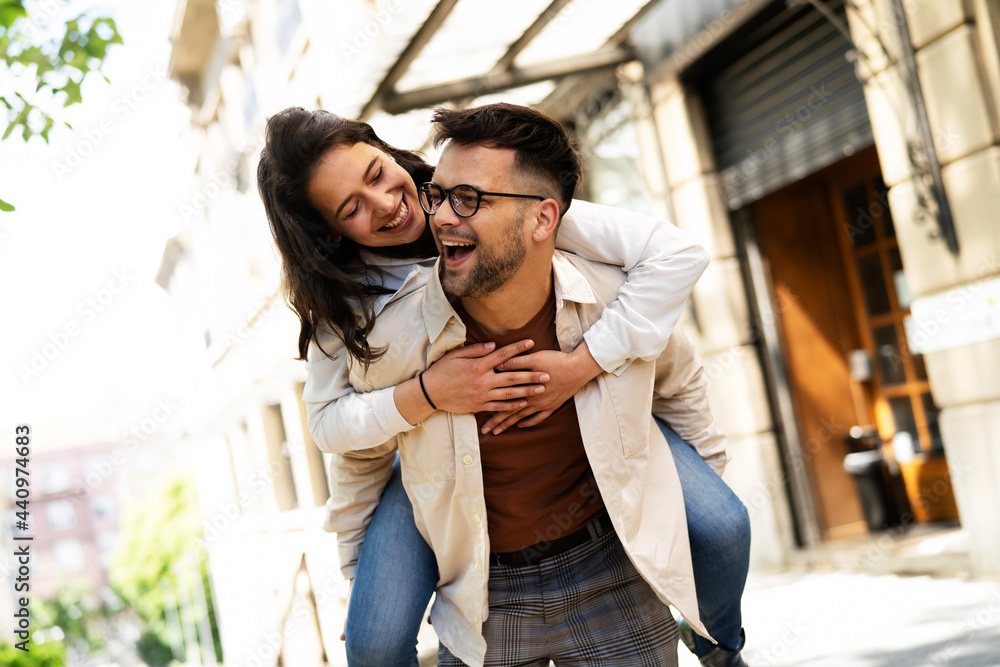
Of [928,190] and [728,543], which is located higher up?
[928,190]

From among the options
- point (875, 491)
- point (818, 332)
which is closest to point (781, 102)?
point (818, 332)

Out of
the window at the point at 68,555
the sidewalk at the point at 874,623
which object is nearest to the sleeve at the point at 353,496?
the sidewalk at the point at 874,623

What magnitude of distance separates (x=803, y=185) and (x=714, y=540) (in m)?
5.64

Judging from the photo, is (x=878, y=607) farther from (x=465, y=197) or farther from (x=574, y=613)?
(x=465, y=197)

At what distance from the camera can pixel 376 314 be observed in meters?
2.63

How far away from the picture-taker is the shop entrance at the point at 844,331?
732 centimetres

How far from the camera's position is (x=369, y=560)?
110 inches

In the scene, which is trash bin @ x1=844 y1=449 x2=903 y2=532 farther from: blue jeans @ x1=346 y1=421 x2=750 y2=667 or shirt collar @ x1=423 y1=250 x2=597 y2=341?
shirt collar @ x1=423 y1=250 x2=597 y2=341

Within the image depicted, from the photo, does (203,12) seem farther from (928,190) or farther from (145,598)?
(145,598)

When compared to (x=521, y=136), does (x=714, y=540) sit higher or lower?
lower

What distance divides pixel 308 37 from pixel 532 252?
37.1 ft

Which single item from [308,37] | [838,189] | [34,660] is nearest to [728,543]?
[838,189]

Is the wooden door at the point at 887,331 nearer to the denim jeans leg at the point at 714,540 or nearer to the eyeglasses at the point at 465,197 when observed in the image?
the denim jeans leg at the point at 714,540

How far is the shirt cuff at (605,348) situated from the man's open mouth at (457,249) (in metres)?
0.44
